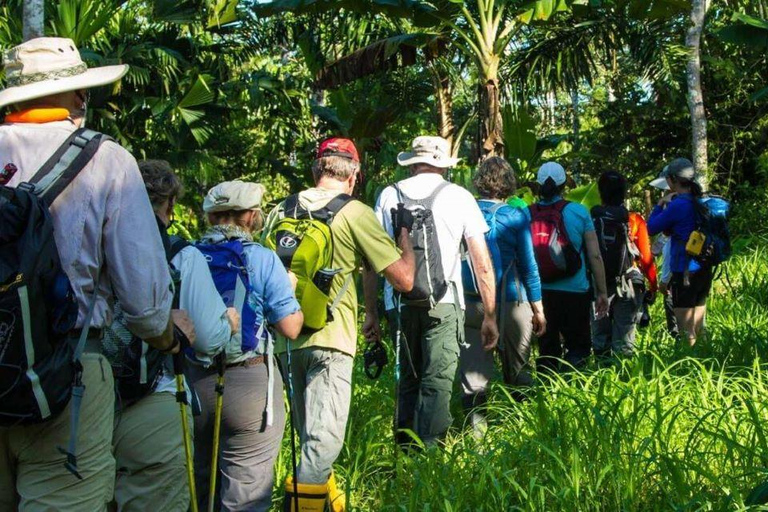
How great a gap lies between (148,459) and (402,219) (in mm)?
2368

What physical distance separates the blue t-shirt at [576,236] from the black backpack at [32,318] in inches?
185

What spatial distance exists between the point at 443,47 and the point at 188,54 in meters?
3.91

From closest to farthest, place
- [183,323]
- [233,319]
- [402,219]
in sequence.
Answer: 1. [183,323]
2. [233,319]
3. [402,219]

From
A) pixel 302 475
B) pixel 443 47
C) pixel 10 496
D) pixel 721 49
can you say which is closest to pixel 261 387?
pixel 302 475

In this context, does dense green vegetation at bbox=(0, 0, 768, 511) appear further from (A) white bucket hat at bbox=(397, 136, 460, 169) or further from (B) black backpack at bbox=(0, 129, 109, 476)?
(B) black backpack at bbox=(0, 129, 109, 476)

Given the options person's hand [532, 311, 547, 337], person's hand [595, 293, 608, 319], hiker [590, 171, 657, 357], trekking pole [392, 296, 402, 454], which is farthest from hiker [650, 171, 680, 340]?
trekking pole [392, 296, 402, 454]

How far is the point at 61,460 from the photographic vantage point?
9.53 ft

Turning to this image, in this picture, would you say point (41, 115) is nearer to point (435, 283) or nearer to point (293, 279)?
point (293, 279)

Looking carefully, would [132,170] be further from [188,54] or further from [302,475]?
[188,54]

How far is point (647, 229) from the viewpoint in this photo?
28.3ft

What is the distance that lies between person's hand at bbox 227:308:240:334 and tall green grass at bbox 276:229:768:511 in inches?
44.7

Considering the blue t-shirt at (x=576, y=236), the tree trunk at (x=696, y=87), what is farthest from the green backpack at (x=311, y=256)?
the tree trunk at (x=696, y=87)

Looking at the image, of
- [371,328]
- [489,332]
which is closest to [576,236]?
[489,332]

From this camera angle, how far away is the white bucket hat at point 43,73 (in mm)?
3021
